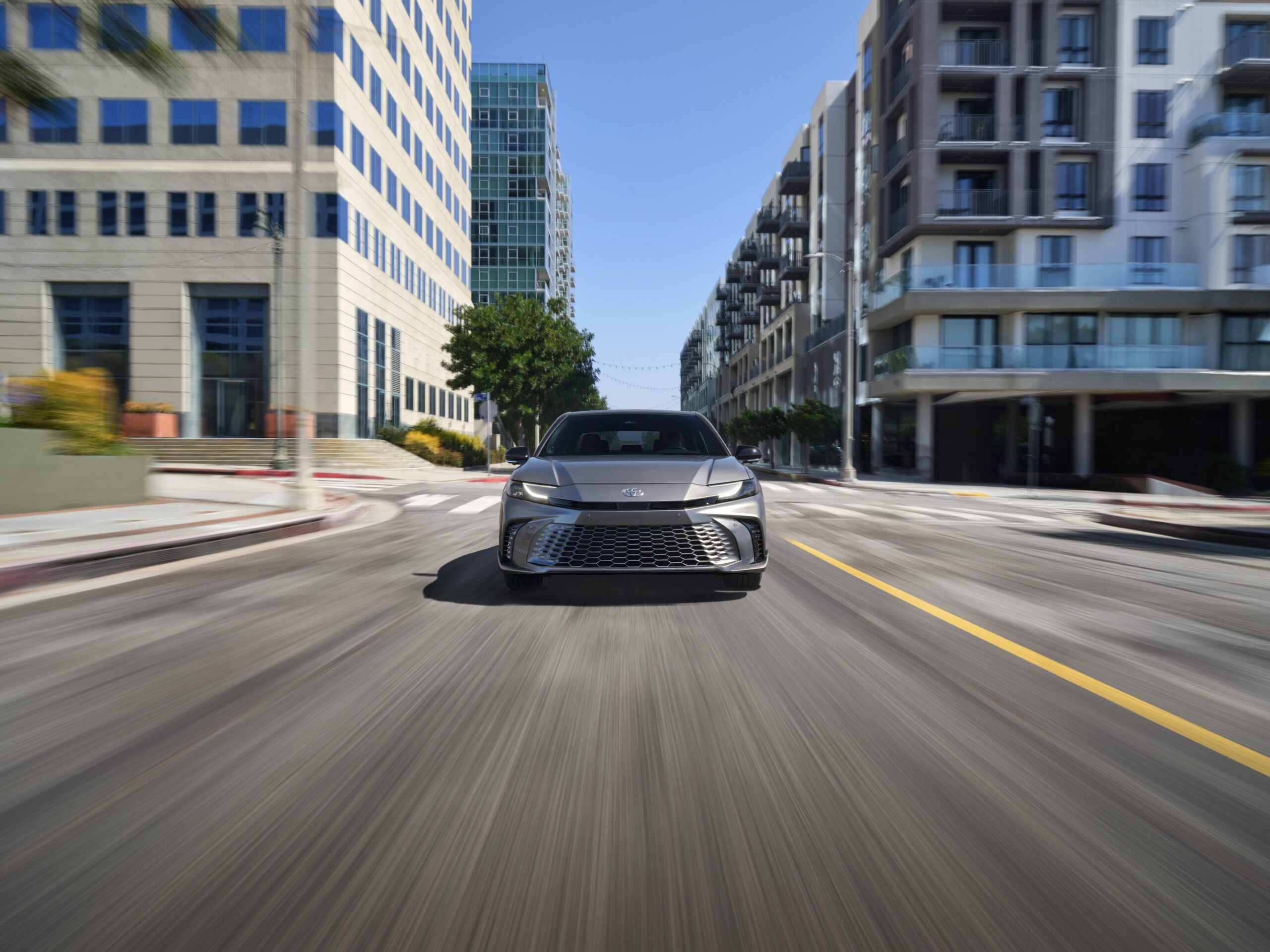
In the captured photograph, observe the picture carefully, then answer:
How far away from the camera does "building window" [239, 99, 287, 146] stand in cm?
3347

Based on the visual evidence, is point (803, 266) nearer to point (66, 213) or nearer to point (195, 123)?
point (195, 123)

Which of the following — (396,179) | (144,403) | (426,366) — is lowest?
(144,403)

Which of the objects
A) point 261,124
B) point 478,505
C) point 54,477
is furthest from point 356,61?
point 54,477

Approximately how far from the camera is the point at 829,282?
4925cm

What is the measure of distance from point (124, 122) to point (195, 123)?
121 inches

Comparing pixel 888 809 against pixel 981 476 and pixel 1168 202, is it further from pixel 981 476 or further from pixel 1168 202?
pixel 1168 202

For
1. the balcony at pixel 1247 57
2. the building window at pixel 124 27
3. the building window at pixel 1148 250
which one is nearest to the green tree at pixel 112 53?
the building window at pixel 124 27

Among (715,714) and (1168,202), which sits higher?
(1168,202)

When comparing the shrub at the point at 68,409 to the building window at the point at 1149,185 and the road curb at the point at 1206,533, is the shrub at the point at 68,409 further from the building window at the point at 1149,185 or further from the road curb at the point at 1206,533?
the building window at the point at 1149,185

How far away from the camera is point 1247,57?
3369 centimetres

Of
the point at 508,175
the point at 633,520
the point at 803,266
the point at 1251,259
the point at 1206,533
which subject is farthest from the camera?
the point at 508,175

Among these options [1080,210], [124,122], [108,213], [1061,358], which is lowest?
[1061,358]

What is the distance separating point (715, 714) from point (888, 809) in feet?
3.31

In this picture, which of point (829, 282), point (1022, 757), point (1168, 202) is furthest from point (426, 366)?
point (1022, 757)
